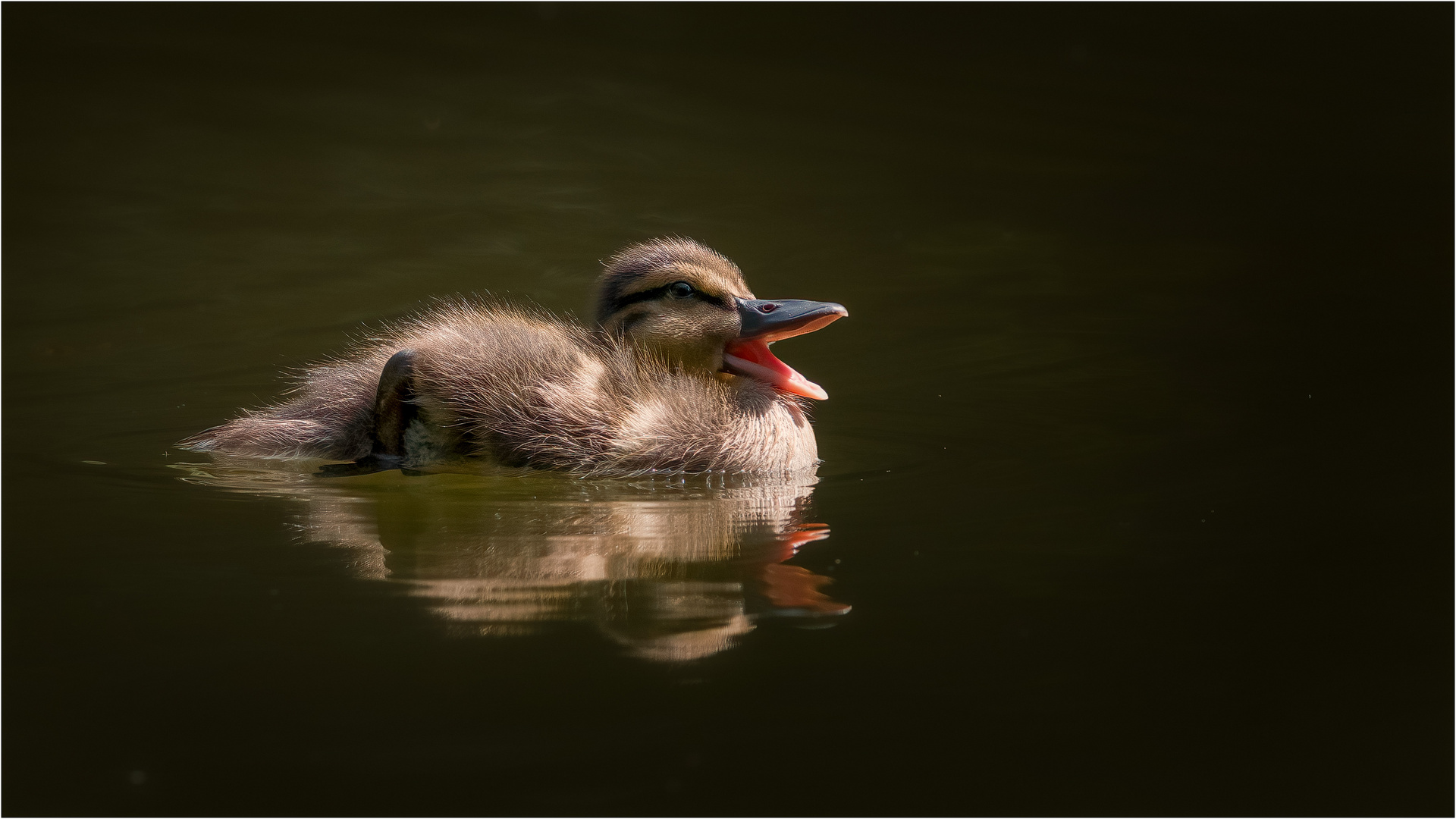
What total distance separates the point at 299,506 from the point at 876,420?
1907 mm

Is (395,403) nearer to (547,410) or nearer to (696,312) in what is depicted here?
(547,410)

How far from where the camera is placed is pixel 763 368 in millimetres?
4070

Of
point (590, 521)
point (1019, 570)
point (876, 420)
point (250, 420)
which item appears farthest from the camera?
point (876, 420)

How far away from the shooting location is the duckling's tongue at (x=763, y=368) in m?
4.06

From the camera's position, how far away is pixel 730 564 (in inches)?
112

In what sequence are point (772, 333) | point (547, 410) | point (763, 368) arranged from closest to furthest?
point (547, 410) < point (772, 333) < point (763, 368)

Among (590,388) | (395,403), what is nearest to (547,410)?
(590,388)

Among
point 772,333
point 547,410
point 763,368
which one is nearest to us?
point 547,410

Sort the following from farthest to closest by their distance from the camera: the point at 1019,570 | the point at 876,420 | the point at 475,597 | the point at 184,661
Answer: the point at 876,420 < the point at 1019,570 < the point at 475,597 < the point at 184,661

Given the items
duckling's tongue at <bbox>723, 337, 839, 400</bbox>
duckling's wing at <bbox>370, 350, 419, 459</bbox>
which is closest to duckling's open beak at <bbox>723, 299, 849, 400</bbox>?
duckling's tongue at <bbox>723, 337, 839, 400</bbox>

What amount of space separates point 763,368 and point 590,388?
543mm

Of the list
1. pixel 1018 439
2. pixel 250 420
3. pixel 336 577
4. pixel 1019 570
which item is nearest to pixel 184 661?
pixel 336 577

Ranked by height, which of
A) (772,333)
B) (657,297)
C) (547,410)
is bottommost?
(547,410)

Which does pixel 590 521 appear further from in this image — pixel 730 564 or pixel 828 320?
pixel 828 320
